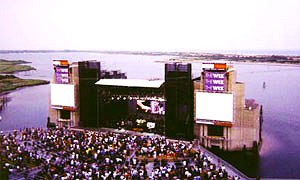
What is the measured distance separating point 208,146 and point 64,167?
6.01 m

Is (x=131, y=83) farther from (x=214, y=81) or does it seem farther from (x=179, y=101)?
(x=214, y=81)

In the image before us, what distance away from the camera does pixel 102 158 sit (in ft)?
33.7

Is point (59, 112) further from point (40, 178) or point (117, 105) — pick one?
point (40, 178)

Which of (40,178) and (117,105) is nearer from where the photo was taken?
(40,178)

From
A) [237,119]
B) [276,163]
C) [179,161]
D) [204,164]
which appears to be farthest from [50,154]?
[276,163]

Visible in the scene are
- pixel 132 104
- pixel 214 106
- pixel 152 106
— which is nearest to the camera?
pixel 214 106

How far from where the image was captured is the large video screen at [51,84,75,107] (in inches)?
651

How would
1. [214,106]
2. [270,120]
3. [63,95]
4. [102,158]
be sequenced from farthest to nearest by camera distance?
[270,120]
[63,95]
[214,106]
[102,158]

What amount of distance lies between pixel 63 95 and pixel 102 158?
7.07m

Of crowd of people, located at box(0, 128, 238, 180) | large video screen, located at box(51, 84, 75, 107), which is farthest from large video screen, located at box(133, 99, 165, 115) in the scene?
crowd of people, located at box(0, 128, 238, 180)

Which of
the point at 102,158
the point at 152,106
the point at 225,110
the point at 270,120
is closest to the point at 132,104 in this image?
the point at 152,106

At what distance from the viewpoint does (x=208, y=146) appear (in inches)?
545

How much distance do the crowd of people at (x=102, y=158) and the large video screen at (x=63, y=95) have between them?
350 cm

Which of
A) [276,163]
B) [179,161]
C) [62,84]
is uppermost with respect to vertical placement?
[62,84]
